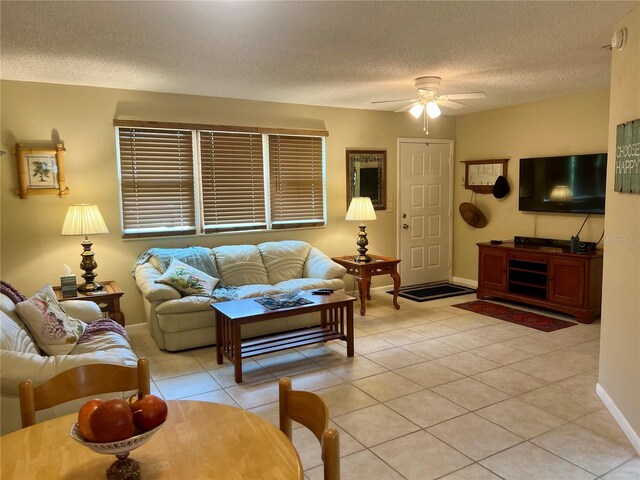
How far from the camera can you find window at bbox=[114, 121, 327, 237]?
4703 mm

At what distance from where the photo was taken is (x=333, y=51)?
3400 millimetres

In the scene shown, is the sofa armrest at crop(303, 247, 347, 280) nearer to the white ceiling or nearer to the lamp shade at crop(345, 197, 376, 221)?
the lamp shade at crop(345, 197, 376, 221)

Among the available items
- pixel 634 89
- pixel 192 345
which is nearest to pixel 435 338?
pixel 192 345

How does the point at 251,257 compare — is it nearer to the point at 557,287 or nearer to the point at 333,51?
the point at 333,51

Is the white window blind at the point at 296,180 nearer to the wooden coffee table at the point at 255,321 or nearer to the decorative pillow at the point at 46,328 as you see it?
the wooden coffee table at the point at 255,321

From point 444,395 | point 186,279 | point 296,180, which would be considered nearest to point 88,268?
point 186,279

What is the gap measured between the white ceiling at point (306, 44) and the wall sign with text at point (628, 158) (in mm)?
708

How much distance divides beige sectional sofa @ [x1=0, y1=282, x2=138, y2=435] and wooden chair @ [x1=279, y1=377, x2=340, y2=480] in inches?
47.6

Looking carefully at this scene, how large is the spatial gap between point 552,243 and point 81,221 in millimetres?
4939

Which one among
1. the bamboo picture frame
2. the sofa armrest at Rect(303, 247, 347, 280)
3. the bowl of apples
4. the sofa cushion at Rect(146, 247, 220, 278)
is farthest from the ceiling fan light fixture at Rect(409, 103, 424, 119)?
the bowl of apples

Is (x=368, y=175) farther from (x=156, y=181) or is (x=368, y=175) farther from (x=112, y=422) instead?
(x=112, y=422)

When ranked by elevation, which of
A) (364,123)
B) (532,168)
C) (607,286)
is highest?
(364,123)

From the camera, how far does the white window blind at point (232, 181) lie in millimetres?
5059

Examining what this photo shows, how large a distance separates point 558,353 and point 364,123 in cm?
352
